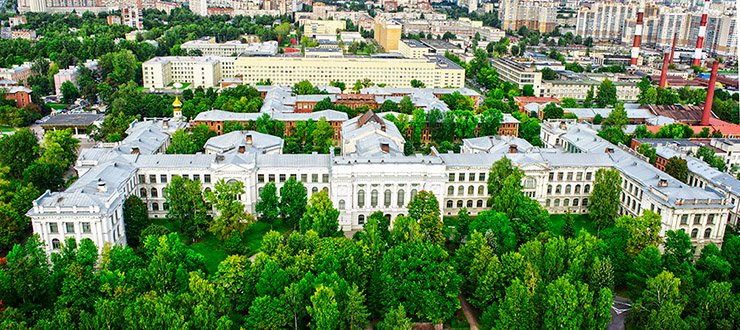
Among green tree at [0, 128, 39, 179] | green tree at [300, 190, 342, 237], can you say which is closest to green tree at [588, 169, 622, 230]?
green tree at [300, 190, 342, 237]

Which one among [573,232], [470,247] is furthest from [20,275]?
[573,232]

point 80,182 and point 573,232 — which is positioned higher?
point 80,182

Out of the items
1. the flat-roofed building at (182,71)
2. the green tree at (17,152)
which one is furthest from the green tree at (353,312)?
the flat-roofed building at (182,71)

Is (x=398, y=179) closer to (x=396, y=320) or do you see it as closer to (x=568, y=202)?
(x=568, y=202)

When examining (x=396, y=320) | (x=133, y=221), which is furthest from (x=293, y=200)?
(x=396, y=320)

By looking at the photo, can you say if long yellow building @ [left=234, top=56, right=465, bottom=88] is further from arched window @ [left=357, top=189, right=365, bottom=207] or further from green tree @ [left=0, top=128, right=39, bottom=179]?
arched window @ [left=357, top=189, right=365, bottom=207]

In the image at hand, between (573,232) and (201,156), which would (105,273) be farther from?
(573,232)
